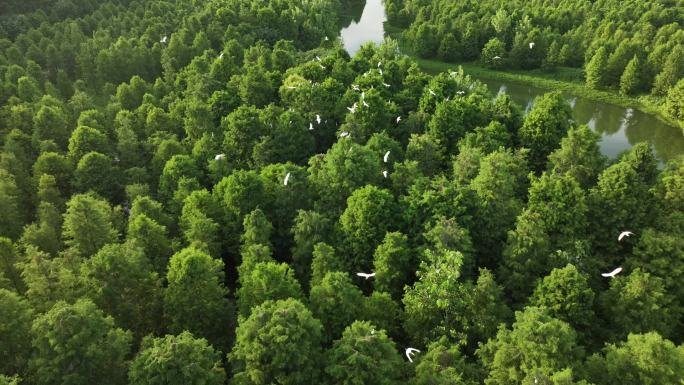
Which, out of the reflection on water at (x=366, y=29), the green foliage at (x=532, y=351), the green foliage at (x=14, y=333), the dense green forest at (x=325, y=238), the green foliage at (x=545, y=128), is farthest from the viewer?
the reflection on water at (x=366, y=29)

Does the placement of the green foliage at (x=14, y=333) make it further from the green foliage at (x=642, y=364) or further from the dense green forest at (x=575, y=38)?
the dense green forest at (x=575, y=38)

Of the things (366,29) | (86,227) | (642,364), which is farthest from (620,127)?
(86,227)

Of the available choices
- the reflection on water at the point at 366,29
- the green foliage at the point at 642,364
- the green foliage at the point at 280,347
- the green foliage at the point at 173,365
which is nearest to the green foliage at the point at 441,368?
the green foliage at the point at 280,347

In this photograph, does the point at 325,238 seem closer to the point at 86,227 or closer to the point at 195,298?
the point at 195,298

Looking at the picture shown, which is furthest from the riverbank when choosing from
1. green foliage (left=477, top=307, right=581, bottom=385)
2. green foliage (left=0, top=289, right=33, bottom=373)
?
green foliage (left=0, top=289, right=33, bottom=373)

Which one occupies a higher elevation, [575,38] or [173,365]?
[575,38]

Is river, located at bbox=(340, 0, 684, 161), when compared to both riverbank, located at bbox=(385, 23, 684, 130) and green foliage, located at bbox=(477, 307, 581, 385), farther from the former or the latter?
green foliage, located at bbox=(477, 307, 581, 385)

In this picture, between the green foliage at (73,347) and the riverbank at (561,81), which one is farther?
the riverbank at (561,81)
